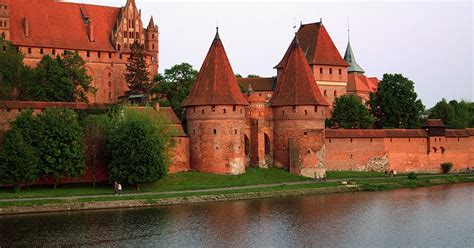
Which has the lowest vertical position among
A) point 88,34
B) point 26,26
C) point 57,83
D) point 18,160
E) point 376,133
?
point 18,160

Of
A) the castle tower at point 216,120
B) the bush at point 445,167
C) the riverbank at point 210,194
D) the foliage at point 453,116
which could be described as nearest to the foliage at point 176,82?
the castle tower at point 216,120

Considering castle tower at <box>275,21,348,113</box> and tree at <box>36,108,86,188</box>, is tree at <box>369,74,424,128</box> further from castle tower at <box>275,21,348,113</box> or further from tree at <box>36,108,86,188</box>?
tree at <box>36,108,86,188</box>

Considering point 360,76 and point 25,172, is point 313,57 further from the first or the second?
point 25,172

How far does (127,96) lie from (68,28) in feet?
30.9

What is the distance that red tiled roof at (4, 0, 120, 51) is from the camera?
209 feet

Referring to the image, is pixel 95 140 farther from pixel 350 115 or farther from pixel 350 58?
pixel 350 58

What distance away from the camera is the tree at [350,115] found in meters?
60.9

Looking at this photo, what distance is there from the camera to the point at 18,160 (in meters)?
41.2

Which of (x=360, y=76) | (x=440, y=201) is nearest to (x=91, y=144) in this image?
(x=440, y=201)

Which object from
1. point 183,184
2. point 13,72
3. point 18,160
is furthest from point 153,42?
point 18,160

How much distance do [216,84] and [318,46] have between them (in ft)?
63.7

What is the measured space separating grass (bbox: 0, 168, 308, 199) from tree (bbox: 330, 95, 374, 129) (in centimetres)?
1111

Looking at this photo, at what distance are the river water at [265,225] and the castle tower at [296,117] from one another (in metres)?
9.11

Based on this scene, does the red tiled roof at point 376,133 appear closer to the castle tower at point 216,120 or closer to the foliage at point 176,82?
the castle tower at point 216,120
